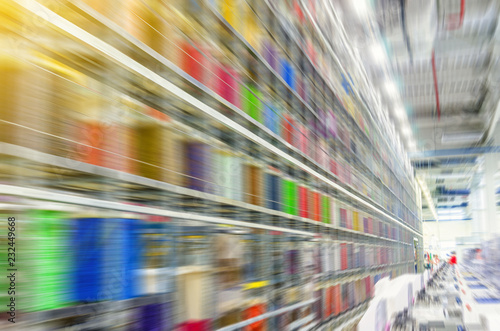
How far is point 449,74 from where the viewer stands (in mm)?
7270

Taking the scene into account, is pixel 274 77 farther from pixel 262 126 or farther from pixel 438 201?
pixel 438 201

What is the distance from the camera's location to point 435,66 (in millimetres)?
6887

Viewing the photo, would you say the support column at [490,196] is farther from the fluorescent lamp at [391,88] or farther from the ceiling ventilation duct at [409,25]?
the ceiling ventilation duct at [409,25]

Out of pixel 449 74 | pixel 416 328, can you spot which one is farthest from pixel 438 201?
pixel 416 328

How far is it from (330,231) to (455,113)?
743cm

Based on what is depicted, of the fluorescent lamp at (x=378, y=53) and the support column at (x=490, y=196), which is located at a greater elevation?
the fluorescent lamp at (x=378, y=53)

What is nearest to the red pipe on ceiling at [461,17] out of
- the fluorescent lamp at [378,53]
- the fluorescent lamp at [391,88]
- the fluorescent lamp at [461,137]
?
the fluorescent lamp at [378,53]

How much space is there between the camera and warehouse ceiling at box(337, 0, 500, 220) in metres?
5.06

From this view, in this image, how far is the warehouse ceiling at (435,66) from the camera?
506cm

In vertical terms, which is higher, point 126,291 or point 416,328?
point 126,291

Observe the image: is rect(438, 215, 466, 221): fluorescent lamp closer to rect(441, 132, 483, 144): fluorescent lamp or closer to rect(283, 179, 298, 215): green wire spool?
rect(441, 132, 483, 144): fluorescent lamp

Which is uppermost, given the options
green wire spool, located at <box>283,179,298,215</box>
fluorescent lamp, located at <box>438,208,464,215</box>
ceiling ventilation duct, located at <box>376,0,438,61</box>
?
ceiling ventilation duct, located at <box>376,0,438,61</box>

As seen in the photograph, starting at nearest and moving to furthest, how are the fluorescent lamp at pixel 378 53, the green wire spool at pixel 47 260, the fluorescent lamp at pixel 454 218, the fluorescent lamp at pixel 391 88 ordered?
the green wire spool at pixel 47 260, the fluorescent lamp at pixel 378 53, the fluorescent lamp at pixel 391 88, the fluorescent lamp at pixel 454 218

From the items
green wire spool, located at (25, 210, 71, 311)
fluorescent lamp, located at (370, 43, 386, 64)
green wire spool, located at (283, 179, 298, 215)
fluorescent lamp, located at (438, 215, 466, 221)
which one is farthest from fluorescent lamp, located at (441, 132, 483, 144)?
fluorescent lamp, located at (438, 215, 466, 221)
